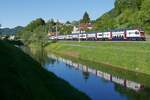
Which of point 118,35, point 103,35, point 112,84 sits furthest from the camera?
→ point 103,35

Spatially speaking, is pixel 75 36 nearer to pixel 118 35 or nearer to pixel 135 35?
pixel 118 35

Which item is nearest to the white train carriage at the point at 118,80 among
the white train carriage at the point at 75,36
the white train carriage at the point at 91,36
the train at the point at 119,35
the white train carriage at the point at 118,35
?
the train at the point at 119,35

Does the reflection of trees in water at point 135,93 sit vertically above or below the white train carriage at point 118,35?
below

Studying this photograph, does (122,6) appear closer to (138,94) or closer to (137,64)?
(137,64)

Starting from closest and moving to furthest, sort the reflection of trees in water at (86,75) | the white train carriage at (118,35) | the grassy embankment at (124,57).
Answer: the reflection of trees in water at (86,75), the grassy embankment at (124,57), the white train carriage at (118,35)

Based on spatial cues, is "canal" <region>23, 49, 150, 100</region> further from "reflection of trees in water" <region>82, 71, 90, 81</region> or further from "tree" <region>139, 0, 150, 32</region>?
"tree" <region>139, 0, 150, 32</region>

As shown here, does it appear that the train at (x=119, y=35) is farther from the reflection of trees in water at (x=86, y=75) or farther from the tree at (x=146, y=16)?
the reflection of trees in water at (x=86, y=75)

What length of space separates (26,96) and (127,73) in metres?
35.9

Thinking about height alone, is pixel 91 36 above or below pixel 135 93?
above

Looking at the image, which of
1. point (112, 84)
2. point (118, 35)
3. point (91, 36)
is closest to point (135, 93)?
point (112, 84)

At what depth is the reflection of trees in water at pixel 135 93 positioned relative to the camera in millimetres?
38000

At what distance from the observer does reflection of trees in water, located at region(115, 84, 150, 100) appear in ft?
125

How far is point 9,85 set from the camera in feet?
74.1

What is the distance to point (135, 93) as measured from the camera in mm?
40844
